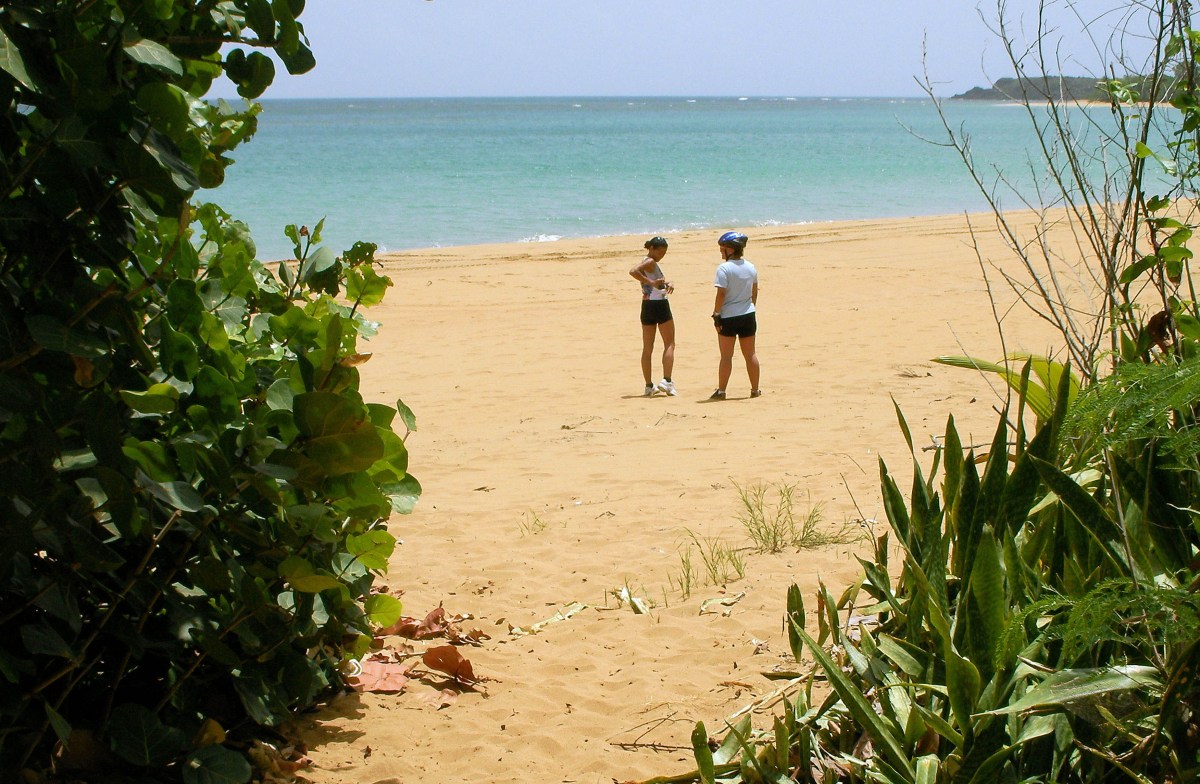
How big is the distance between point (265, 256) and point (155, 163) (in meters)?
20.1

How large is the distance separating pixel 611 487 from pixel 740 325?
3.20 meters

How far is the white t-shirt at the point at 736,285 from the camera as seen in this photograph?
353 inches

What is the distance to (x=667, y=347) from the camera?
947 centimetres

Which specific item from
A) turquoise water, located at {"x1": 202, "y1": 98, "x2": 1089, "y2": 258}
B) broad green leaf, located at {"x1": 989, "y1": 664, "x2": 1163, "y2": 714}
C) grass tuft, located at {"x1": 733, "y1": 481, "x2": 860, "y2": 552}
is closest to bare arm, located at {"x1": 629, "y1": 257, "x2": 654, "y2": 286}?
turquoise water, located at {"x1": 202, "y1": 98, "x2": 1089, "y2": 258}

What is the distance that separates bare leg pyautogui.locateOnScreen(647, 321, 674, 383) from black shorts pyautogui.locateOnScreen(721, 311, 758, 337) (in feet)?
1.68

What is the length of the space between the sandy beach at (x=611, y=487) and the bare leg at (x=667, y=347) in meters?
0.26

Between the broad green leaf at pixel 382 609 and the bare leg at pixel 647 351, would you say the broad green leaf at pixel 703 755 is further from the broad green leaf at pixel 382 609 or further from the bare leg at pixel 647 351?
the bare leg at pixel 647 351

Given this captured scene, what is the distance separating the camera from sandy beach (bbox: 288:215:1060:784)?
3.29 m

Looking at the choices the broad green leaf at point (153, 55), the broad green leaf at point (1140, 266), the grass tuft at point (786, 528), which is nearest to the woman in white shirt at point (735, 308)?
the grass tuft at point (786, 528)

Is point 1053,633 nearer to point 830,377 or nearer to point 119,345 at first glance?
point 119,345

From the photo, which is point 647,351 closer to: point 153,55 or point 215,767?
point 215,767

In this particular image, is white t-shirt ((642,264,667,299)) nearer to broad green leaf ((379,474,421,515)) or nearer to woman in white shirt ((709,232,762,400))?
woman in white shirt ((709,232,762,400))

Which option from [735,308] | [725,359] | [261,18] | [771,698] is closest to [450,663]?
[771,698]

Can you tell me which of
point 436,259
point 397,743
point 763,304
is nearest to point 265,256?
point 436,259
